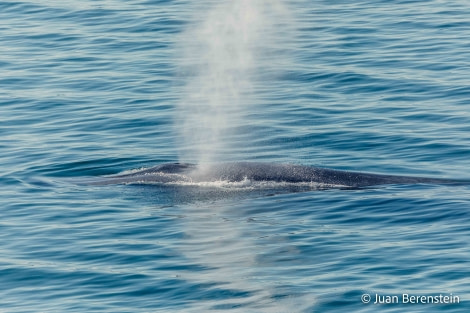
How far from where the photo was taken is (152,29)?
124 feet

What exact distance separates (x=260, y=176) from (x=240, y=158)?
2.79 metres

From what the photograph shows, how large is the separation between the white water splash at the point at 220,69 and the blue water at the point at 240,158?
0.33m

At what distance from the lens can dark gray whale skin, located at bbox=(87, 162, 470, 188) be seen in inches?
905

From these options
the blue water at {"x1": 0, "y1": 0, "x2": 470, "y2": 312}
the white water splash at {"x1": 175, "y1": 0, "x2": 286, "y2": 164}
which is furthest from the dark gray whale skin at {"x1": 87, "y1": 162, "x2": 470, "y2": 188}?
the white water splash at {"x1": 175, "y1": 0, "x2": 286, "y2": 164}

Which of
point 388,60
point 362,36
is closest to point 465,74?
point 388,60

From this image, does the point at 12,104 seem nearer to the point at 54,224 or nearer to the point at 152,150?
the point at 152,150

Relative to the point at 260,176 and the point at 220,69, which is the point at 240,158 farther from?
the point at 220,69

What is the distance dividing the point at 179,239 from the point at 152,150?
7.10 meters

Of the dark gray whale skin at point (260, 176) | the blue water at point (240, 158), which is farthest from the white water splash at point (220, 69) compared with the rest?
the dark gray whale skin at point (260, 176)

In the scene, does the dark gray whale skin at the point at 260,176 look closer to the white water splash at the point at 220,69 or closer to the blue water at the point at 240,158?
the blue water at the point at 240,158

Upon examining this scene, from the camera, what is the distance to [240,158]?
1022 inches

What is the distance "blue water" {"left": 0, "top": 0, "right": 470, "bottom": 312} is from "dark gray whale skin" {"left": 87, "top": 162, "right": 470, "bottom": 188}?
19.9 inches

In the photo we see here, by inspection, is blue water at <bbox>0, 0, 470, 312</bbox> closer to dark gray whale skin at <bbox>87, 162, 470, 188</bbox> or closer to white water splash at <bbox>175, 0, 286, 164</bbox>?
white water splash at <bbox>175, 0, 286, 164</bbox>

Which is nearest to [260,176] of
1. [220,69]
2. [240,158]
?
[240,158]
